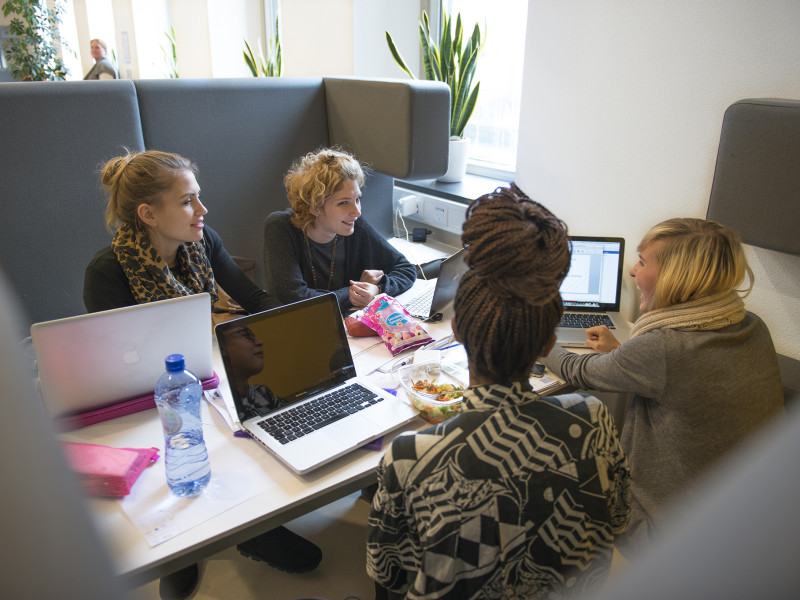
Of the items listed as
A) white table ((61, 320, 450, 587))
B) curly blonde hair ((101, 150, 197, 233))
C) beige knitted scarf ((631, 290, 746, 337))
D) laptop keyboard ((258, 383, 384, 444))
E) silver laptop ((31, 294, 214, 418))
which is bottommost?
white table ((61, 320, 450, 587))

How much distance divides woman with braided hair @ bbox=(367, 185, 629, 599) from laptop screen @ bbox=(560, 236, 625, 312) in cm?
115

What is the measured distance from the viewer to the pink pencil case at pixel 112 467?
1.20 meters

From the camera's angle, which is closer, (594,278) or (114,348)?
(114,348)

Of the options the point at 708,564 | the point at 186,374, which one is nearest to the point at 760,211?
the point at 186,374

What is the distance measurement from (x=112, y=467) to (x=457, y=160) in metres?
2.44

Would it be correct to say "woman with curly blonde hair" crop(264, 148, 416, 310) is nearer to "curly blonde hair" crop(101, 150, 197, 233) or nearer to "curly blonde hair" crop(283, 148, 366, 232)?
"curly blonde hair" crop(283, 148, 366, 232)

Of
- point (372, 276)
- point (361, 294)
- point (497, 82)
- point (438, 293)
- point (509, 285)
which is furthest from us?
point (497, 82)

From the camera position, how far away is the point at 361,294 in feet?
6.89

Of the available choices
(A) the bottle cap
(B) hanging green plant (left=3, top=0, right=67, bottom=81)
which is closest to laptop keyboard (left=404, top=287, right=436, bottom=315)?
(A) the bottle cap

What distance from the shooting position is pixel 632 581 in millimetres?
141

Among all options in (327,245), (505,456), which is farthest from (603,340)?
(327,245)

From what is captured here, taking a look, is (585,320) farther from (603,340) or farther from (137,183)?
(137,183)

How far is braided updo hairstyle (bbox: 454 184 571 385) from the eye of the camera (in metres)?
0.95

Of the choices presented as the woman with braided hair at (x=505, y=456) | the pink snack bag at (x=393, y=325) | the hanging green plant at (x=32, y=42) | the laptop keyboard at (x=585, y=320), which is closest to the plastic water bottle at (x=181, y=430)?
the woman with braided hair at (x=505, y=456)
